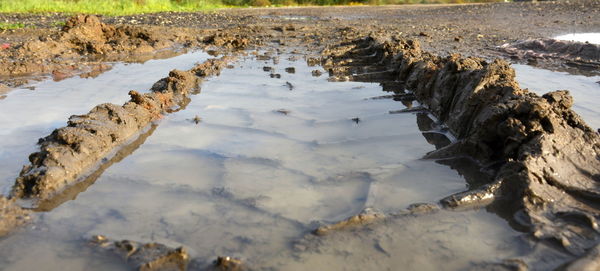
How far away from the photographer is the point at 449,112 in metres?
4.38

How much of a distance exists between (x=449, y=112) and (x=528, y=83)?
2.15 meters

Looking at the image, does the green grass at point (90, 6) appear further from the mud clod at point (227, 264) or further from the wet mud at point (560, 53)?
the mud clod at point (227, 264)

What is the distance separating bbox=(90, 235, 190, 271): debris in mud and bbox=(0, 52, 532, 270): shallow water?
67 millimetres

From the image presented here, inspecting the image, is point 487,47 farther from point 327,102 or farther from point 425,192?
point 425,192

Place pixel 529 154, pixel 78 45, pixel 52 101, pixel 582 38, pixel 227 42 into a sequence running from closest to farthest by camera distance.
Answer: pixel 529 154, pixel 52 101, pixel 78 45, pixel 582 38, pixel 227 42

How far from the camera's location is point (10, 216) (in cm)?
266

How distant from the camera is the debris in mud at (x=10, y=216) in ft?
8.48

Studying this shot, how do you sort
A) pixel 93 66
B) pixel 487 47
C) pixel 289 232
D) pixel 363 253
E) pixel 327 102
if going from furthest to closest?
pixel 487 47, pixel 93 66, pixel 327 102, pixel 289 232, pixel 363 253

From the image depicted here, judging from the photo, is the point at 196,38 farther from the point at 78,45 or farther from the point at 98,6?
the point at 98,6

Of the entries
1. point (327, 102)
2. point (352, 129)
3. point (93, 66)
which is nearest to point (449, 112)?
point (352, 129)

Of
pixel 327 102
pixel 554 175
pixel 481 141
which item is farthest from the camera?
pixel 327 102

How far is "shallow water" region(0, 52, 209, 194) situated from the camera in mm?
3768

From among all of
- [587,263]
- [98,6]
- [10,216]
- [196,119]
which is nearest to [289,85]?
[196,119]

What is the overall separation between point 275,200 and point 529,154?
1.64 m
